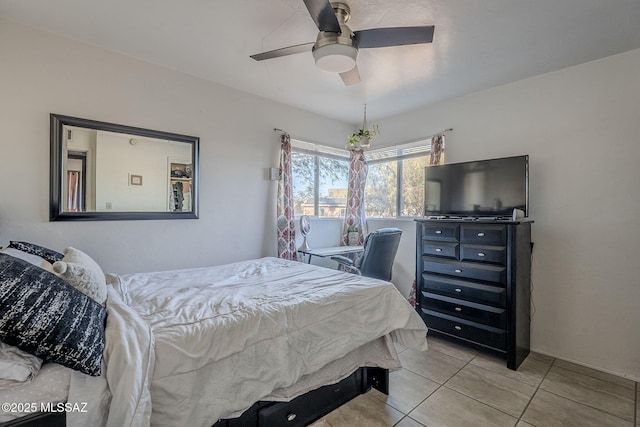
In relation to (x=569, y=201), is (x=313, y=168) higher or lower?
higher

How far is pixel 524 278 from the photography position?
2684mm

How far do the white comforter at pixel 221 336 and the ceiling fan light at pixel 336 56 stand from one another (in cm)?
148

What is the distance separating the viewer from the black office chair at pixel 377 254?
297cm

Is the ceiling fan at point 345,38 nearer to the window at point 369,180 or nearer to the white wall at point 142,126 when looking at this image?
the white wall at point 142,126

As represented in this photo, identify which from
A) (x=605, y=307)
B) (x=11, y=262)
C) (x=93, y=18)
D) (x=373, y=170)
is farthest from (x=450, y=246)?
(x=93, y=18)

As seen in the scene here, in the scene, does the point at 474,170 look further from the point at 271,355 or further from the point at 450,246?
the point at 271,355

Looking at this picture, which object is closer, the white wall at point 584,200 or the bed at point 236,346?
the bed at point 236,346

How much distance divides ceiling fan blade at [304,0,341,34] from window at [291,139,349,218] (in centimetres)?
218

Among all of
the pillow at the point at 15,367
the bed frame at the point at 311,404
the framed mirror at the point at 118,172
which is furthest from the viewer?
the framed mirror at the point at 118,172

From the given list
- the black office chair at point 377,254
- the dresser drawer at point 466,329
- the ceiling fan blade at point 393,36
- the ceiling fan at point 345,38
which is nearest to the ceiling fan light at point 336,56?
the ceiling fan at point 345,38

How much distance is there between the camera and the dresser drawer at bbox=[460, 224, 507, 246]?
8.32 feet

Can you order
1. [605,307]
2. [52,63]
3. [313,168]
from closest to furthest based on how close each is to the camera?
[52,63], [605,307], [313,168]

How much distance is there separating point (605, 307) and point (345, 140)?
11.4ft

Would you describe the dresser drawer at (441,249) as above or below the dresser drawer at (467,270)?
above
